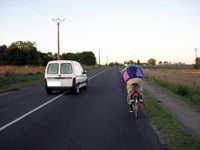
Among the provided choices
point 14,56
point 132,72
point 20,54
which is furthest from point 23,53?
point 132,72

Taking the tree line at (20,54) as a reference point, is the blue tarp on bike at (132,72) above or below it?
below

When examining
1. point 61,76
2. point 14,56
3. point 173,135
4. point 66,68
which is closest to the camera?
point 173,135

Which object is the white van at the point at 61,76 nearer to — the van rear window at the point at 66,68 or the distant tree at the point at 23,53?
the van rear window at the point at 66,68

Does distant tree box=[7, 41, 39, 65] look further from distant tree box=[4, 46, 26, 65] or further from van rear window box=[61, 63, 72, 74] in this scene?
van rear window box=[61, 63, 72, 74]

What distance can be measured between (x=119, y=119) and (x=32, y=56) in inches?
2657

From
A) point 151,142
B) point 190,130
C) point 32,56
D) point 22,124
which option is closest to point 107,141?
point 151,142

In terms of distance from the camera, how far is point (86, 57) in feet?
440

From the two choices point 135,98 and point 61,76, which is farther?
point 61,76

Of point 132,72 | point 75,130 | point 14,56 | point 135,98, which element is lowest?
point 75,130

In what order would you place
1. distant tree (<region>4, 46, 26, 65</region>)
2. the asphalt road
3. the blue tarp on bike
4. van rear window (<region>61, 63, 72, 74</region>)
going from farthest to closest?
distant tree (<region>4, 46, 26, 65</region>) → van rear window (<region>61, 63, 72, 74</region>) → the blue tarp on bike → the asphalt road

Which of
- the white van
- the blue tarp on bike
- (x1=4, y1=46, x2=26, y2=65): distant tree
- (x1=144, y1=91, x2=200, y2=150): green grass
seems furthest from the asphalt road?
(x1=4, y1=46, x2=26, y2=65): distant tree

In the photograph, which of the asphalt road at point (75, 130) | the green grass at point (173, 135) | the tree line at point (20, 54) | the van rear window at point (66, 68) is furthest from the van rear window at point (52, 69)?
the tree line at point (20, 54)

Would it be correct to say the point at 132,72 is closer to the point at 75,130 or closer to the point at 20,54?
the point at 75,130

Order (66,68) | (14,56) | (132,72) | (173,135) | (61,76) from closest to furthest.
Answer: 1. (173,135)
2. (132,72)
3. (61,76)
4. (66,68)
5. (14,56)
